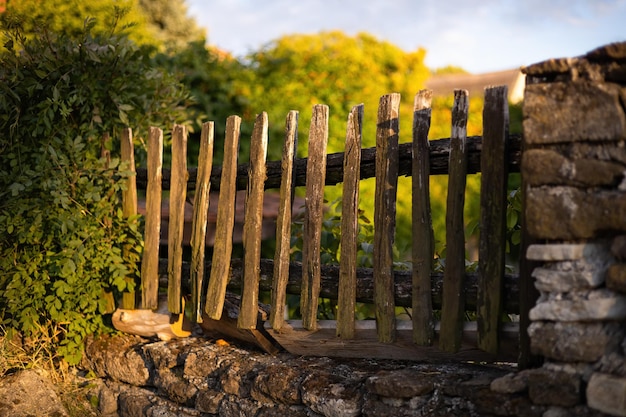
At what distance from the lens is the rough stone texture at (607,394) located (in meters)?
2.55

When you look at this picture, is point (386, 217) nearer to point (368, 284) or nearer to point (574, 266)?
point (368, 284)

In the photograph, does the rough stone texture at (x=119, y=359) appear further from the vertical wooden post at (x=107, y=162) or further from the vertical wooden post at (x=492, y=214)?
the vertical wooden post at (x=492, y=214)

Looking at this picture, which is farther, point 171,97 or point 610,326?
point 171,97

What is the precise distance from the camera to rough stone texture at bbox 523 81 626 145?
2680 millimetres

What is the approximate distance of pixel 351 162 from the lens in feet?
12.0

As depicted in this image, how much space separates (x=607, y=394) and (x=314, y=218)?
1675 millimetres

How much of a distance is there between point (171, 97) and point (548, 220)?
331cm

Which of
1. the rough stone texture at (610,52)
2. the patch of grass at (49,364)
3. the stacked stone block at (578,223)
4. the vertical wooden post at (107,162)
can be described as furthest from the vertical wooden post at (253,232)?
the rough stone texture at (610,52)

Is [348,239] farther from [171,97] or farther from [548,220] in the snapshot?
[171,97]

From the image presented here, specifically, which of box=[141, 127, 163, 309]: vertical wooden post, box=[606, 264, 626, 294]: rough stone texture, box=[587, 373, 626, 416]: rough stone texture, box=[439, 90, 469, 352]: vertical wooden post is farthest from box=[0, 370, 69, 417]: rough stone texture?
box=[606, 264, 626, 294]: rough stone texture

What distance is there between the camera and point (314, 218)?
3.79 meters

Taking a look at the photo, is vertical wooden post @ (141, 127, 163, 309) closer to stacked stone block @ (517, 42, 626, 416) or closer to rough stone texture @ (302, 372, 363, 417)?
rough stone texture @ (302, 372, 363, 417)

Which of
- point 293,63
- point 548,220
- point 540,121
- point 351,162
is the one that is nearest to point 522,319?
point 548,220

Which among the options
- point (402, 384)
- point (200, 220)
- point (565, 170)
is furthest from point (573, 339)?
point (200, 220)
